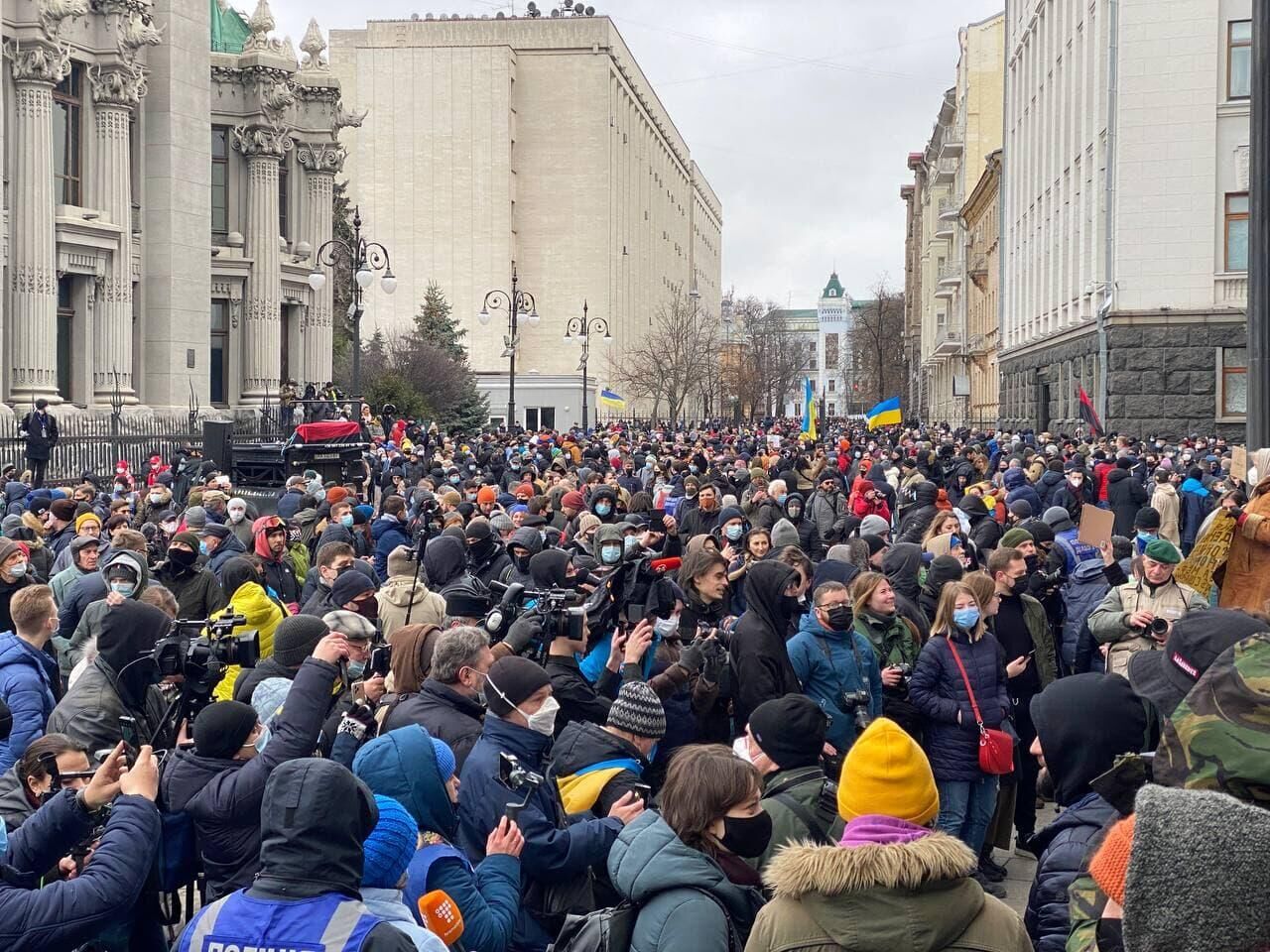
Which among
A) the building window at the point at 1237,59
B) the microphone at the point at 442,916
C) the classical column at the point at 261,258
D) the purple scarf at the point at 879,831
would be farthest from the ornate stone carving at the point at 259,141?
the purple scarf at the point at 879,831

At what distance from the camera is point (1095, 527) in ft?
35.6

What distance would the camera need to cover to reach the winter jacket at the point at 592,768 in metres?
5.21

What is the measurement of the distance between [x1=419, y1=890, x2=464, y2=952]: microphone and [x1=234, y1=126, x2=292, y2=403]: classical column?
129 feet

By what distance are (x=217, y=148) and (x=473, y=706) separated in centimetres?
3984

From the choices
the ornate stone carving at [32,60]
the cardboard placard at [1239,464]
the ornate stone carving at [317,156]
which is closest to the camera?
the cardboard placard at [1239,464]

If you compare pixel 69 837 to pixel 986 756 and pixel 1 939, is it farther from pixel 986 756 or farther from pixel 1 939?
pixel 986 756

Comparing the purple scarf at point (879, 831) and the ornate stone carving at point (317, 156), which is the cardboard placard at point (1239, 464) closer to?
the purple scarf at point (879, 831)

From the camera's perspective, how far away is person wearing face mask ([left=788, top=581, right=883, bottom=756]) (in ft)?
23.8

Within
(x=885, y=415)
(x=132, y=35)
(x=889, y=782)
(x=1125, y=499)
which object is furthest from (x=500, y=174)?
(x=889, y=782)

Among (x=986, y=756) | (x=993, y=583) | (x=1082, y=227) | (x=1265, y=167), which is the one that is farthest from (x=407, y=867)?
(x=1082, y=227)

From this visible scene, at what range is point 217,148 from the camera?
1674 inches

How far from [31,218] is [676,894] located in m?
31.8

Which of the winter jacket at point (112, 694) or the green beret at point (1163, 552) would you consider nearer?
the winter jacket at point (112, 694)

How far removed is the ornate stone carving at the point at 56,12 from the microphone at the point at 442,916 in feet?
105
